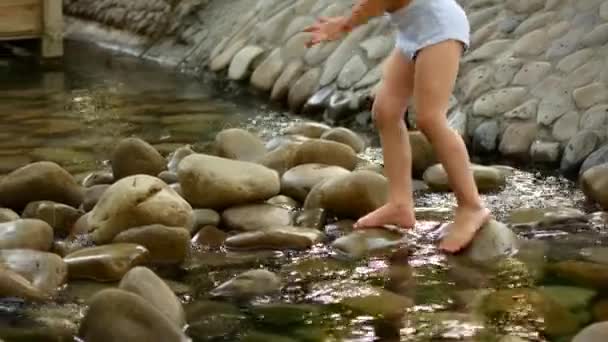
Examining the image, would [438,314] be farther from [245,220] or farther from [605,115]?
[605,115]

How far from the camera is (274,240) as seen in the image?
12.7 feet

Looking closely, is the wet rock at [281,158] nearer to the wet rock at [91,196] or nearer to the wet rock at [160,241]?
the wet rock at [91,196]

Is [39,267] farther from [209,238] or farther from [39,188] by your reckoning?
[39,188]

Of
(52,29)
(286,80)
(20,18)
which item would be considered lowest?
(52,29)

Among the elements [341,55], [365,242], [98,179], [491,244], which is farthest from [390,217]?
[341,55]

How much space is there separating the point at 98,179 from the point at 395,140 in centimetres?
158

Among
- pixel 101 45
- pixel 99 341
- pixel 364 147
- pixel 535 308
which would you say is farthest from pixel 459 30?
pixel 101 45

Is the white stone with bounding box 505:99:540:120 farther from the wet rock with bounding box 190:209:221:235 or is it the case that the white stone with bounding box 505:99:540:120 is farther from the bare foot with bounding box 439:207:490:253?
the wet rock with bounding box 190:209:221:235

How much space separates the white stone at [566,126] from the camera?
5207 mm

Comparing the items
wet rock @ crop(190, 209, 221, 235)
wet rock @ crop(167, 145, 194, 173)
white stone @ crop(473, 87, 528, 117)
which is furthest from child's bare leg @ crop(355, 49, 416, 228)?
white stone @ crop(473, 87, 528, 117)

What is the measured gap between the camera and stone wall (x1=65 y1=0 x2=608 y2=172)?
5.32 meters

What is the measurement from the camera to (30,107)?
752 centimetres

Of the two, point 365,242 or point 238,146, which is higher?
point 365,242

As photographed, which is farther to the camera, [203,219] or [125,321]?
[203,219]
